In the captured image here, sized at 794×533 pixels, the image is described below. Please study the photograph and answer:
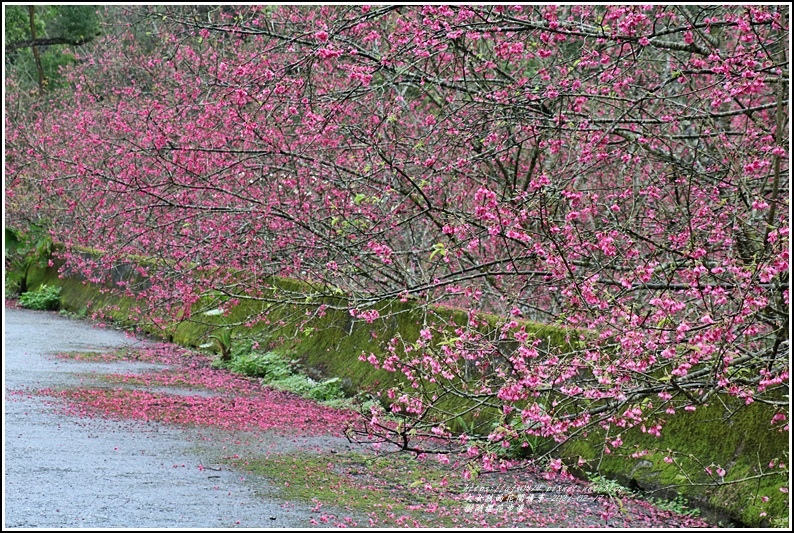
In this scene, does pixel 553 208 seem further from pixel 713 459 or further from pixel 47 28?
pixel 47 28

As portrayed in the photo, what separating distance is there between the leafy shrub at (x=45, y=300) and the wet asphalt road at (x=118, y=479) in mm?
15235

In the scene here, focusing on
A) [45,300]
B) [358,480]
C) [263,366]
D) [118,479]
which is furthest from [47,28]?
[358,480]

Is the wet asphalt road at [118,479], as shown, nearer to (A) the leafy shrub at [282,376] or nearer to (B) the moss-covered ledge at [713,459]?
(B) the moss-covered ledge at [713,459]

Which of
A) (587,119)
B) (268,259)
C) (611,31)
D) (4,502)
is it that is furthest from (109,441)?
(611,31)

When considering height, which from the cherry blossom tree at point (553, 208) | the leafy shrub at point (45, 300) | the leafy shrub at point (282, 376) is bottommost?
the leafy shrub at point (45, 300)

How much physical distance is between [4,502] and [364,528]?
242cm

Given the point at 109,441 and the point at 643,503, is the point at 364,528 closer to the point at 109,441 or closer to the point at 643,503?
the point at 643,503

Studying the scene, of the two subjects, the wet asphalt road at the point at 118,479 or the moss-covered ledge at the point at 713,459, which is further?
the moss-covered ledge at the point at 713,459

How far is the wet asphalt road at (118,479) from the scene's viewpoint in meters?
6.52

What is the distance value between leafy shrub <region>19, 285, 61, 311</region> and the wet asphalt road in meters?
15.2

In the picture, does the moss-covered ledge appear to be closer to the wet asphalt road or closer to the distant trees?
the wet asphalt road

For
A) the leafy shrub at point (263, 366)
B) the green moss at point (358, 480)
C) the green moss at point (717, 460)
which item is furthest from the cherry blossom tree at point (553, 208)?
the leafy shrub at point (263, 366)

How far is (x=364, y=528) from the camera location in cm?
659

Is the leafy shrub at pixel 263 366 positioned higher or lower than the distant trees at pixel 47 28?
lower
